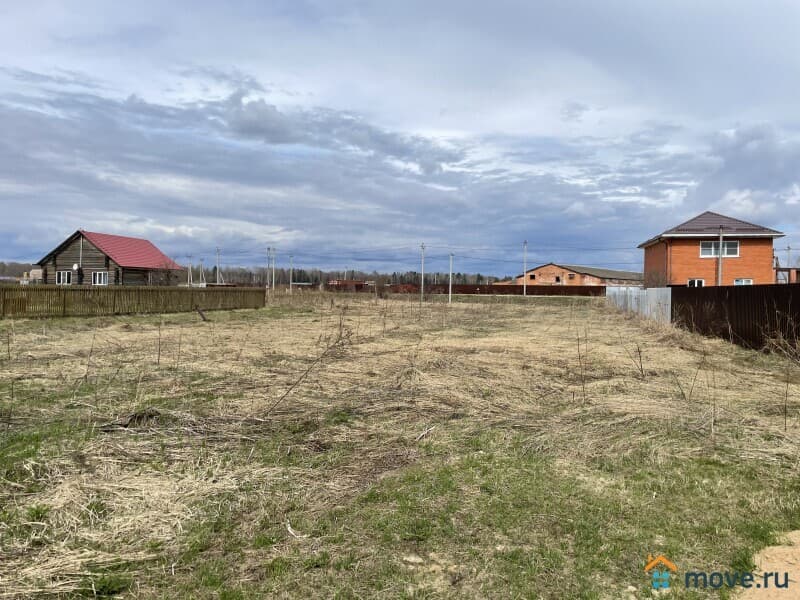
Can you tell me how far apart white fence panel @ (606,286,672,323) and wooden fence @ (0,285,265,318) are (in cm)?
2071

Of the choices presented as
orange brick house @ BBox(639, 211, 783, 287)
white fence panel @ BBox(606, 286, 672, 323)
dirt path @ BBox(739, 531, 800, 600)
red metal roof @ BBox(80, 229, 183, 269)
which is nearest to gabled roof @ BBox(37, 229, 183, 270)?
red metal roof @ BBox(80, 229, 183, 269)

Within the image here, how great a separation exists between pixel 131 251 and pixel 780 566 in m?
45.0

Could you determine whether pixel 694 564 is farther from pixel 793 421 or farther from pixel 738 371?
pixel 738 371

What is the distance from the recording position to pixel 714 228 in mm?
33656

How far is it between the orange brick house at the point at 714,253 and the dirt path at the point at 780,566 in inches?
1307

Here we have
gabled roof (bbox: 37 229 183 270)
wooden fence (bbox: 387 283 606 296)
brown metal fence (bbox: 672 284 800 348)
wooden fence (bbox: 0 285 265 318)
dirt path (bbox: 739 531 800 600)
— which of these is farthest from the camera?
wooden fence (bbox: 387 283 606 296)

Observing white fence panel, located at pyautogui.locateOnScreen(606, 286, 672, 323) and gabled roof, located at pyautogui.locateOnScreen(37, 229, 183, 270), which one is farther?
gabled roof, located at pyautogui.locateOnScreen(37, 229, 183, 270)

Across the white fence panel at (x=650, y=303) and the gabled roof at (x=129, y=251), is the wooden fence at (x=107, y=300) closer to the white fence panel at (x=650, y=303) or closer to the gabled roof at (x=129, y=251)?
the gabled roof at (x=129, y=251)

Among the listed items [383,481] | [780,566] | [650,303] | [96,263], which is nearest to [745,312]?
[650,303]

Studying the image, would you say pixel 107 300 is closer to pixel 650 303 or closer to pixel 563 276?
pixel 650 303

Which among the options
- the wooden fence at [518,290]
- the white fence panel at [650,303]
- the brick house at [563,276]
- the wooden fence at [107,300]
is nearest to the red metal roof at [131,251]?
the wooden fence at [107,300]

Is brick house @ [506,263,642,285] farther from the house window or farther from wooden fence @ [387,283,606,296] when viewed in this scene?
the house window

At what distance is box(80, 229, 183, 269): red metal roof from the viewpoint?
39.1m

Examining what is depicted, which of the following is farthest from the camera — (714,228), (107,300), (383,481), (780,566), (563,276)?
(563,276)
